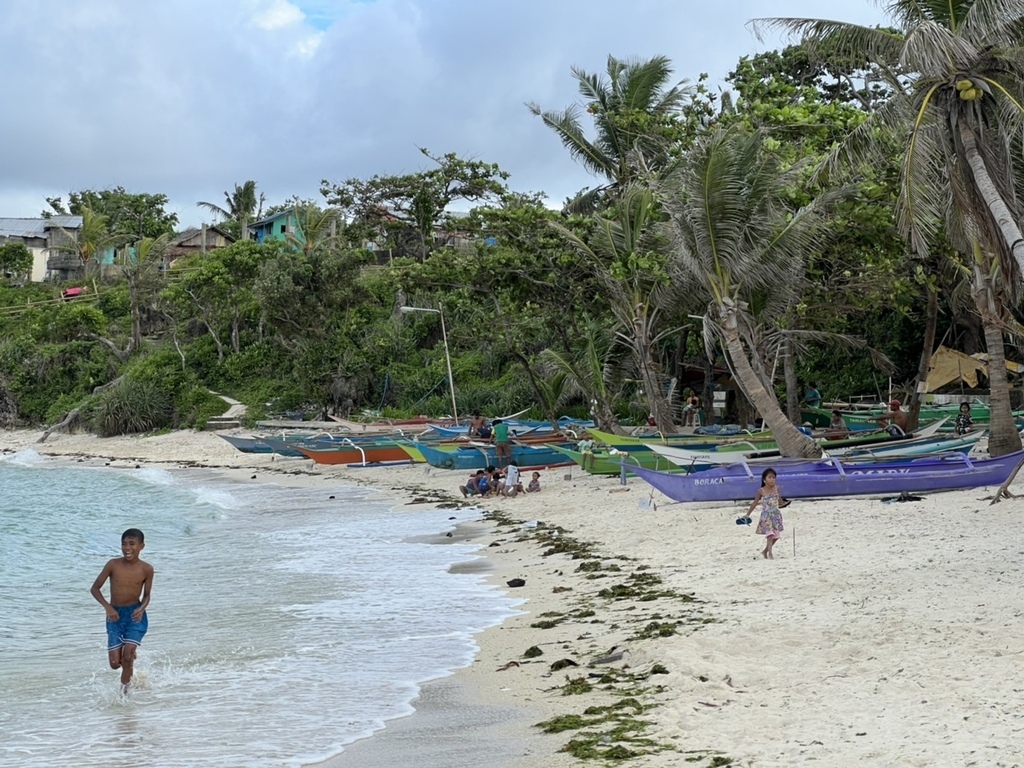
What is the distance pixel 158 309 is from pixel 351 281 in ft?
Answer: 48.0

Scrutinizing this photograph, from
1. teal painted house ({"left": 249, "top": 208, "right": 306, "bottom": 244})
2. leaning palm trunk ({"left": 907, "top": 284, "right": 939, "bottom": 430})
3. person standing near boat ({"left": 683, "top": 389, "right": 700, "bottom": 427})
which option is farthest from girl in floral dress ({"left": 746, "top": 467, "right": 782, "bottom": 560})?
teal painted house ({"left": 249, "top": 208, "right": 306, "bottom": 244})

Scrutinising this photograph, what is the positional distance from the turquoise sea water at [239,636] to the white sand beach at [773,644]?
1.77 feet

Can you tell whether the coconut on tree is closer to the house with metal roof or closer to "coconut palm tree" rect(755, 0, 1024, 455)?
"coconut palm tree" rect(755, 0, 1024, 455)

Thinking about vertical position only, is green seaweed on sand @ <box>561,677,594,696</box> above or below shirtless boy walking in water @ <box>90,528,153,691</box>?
below

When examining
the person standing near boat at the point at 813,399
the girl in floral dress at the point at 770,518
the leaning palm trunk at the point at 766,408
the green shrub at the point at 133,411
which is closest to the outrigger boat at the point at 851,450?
the leaning palm trunk at the point at 766,408

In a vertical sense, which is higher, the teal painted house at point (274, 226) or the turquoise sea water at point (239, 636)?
the teal painted house at point (274, 226)

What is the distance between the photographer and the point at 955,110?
A: 13.4 m

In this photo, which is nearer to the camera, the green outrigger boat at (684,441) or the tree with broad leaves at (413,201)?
the green outrigger boat at (684,441)

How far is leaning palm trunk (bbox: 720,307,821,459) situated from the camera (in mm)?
17188

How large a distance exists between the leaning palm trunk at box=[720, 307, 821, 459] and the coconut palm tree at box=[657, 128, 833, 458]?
2 cm

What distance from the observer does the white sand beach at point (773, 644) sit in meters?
5.29

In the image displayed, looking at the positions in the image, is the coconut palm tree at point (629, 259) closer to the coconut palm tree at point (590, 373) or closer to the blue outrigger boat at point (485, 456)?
the coconut palm tree at point (590, 373)

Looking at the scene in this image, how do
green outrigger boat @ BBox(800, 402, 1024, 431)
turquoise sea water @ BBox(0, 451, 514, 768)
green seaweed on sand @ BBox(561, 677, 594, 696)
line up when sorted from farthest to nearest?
1. green outrigger boat @ BBox(800, 402, 1024, 431)
2. green seaweed on sand @ BBox(561, 677, 594, 696)
3. turquoise sea water @ BBox(0, 451, 514, 768)

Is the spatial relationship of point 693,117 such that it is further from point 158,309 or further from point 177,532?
point 158,309
